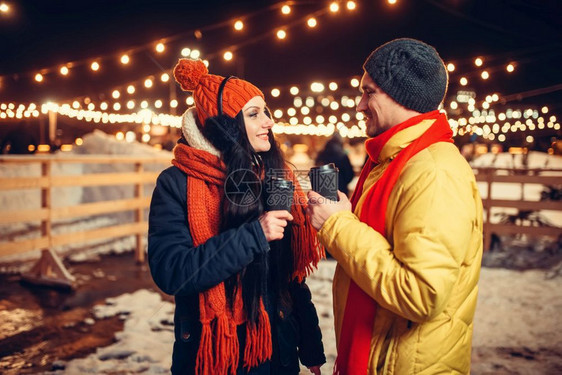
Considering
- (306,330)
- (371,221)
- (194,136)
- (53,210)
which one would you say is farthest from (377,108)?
(53,210)

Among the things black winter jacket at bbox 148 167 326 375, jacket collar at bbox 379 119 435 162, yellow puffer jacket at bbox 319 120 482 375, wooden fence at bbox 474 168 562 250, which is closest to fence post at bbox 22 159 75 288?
black winter jacket at bbox 148 167 326 375

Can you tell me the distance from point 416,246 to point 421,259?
0.04 meters

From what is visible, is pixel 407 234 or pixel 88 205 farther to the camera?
pixel 88 205

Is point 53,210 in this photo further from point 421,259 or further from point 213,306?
point 421,259

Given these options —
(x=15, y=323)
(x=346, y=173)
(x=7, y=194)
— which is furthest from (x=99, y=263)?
(x=346, y=173)

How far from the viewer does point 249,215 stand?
161 cm

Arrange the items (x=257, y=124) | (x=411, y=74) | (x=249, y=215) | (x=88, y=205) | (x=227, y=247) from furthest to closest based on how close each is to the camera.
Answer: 1. (x=88, y=205)
2. (x=257, y=124)
3. (x=249, y=215)
4. (x=227, y=247)
5. (x=411, y=74)

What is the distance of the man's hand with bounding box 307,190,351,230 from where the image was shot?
1343 mm

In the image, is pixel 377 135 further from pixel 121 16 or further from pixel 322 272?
pixel 121 16

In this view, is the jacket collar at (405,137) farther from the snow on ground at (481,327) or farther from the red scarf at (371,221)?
the snow on ground at (481,327)

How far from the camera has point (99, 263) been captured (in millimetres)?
5984

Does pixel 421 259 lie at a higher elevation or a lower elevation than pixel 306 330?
higher

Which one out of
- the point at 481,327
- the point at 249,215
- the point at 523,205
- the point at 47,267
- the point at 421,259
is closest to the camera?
the point at 421,259

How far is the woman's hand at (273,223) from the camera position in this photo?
1445mm
